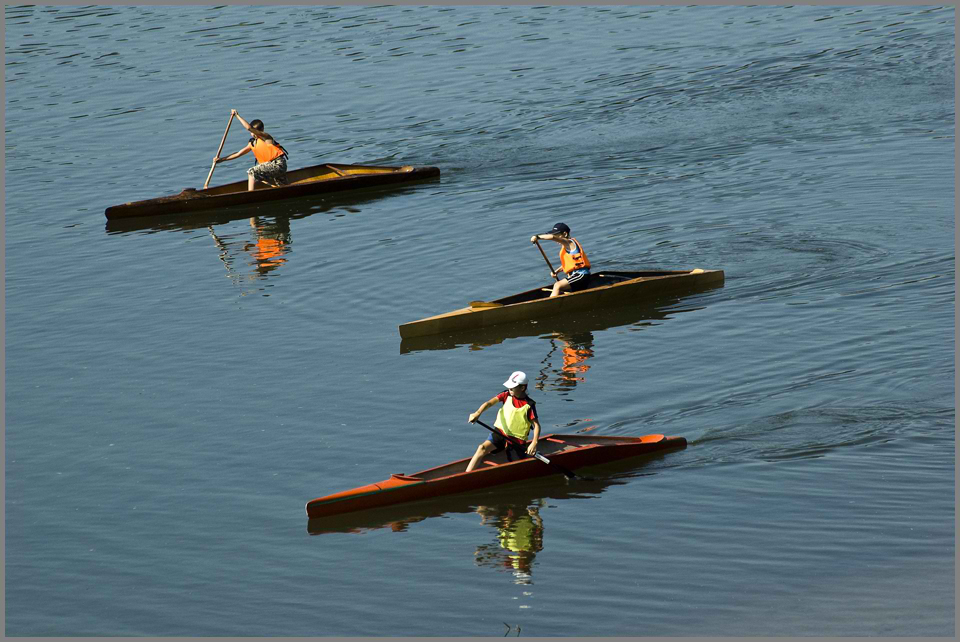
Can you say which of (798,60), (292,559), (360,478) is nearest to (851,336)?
(360,478)

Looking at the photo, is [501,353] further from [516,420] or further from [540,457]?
[540,457]

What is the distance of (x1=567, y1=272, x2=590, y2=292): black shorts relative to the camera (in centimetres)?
2017

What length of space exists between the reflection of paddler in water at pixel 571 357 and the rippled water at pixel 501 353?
0.30 feet

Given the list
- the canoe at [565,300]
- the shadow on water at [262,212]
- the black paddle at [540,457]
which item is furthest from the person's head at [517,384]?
the shadow on water at [262,212]

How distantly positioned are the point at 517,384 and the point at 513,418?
46 centimetres

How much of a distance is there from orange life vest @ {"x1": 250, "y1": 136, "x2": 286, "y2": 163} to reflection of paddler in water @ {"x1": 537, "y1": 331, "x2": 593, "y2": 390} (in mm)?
10918

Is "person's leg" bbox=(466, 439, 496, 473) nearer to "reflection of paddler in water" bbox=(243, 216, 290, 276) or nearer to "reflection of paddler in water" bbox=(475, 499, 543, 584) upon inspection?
"reflection of paddler in water" bbox=(475, 499, 543, 584)

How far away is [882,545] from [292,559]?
6.10 metres

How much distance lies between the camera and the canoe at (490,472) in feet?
45.4

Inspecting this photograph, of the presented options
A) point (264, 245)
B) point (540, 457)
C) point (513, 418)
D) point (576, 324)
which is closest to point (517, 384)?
point (513, 418)

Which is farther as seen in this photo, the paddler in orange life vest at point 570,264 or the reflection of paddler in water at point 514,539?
the paddler in orange life vest at point 570,264

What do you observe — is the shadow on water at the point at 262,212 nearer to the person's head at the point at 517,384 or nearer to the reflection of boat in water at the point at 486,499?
the person's head at the point at 517,384

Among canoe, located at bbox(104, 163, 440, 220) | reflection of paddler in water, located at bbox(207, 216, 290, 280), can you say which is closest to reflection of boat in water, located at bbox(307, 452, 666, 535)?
reflection of paddler in water, located at bbox(207, 216, 290, 280)

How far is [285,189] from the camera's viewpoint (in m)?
28.2
